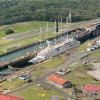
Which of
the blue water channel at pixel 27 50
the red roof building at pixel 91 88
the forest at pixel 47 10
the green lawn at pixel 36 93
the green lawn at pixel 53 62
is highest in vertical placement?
the forest at pixel 47 10

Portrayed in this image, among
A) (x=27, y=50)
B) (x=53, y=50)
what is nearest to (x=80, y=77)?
(x=53, y=50)

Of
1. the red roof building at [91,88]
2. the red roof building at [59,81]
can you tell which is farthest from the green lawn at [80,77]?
the red roof building at [91,88]

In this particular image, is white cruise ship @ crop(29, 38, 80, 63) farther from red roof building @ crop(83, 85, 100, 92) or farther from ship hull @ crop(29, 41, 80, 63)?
red roof building @ crop(83, 85, 100, 92)

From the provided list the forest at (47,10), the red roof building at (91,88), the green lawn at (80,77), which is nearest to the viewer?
the red roof building at (91,88)

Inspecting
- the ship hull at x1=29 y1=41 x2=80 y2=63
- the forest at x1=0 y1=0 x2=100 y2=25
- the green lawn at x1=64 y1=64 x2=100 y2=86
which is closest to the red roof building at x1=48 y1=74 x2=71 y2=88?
the green lawn at x1=64 y1=64 x2=100 y2=86

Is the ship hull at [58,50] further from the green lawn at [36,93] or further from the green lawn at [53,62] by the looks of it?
the green lawn at [36,93]

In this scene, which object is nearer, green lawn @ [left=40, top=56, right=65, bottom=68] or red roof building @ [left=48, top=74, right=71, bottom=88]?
red roof building @ [left=48, top=74, right=71, bottom=88]

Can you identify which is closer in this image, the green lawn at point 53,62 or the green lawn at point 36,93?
the green lawn at point 36,93
